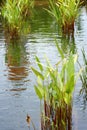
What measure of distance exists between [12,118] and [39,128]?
1.99 ft

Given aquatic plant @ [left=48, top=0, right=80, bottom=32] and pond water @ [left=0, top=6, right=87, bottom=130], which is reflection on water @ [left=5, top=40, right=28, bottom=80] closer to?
pond water @ [left=0, top=6, right=87, bottom=130]

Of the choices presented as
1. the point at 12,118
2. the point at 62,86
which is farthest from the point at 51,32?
the point at 62,86

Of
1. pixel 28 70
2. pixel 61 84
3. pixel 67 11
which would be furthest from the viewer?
pixel 67 11

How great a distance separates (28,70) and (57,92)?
163 inches

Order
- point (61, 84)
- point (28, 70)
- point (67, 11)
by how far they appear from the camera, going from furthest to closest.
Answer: point (67, 11)
point (28, 70)
point (61, 84)

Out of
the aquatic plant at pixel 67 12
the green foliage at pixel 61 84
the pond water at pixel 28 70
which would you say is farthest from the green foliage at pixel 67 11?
the green foliage at pixel 61 84

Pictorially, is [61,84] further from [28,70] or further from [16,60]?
[16,60]

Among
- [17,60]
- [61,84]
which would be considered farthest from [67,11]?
[61,84]

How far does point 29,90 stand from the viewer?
25.3ft

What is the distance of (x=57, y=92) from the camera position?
5113 millimetres

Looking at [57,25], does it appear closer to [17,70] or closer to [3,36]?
[3,36]

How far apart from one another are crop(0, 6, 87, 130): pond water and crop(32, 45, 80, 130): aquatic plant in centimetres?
50

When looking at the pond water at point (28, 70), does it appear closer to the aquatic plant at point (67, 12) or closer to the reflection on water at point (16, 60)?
the reflection on water at point (16, 60)

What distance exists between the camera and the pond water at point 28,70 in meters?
6.31
